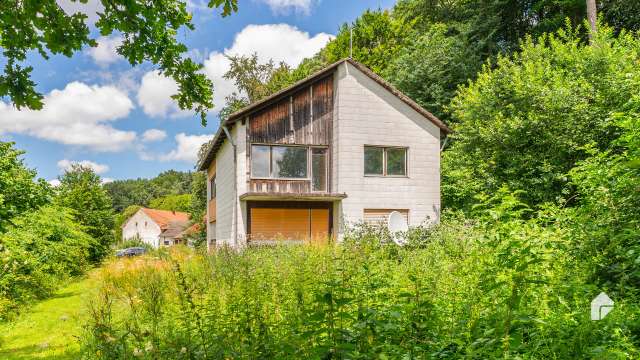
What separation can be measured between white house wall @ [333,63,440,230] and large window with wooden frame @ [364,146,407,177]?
0.78ft

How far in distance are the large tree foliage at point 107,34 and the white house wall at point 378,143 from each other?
12965 millimetres

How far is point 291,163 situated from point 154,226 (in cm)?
5460

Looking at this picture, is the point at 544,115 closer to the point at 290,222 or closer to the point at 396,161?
the point at 396,161

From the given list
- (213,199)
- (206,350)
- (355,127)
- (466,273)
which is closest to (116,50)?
(206,350)

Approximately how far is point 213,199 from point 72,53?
20.3m

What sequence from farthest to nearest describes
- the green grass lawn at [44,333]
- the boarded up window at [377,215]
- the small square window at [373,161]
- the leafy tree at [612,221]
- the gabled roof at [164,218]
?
the gabled roof at [164,218], the small square window at [373,161], the boarded up window at [377,215], the green grass lawn at [44,333], the leafy tree at [612,221]

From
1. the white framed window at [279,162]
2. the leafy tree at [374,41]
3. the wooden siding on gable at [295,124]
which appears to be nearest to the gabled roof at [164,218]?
the leafy tree at [374,41]

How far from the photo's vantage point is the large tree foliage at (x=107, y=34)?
3.99m

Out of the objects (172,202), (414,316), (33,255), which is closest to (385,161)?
(33,255)

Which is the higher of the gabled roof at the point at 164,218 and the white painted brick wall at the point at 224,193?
the white painted brick wall at the point at 224,193

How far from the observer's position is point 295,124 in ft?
58.3

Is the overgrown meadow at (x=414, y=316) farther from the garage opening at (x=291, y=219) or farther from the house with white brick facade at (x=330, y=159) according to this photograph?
the garage opening at (x=291, y=219)

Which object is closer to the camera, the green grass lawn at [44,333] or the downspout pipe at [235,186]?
the green grass lawn at [44,333]

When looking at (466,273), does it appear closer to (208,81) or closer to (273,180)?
(208,81)
